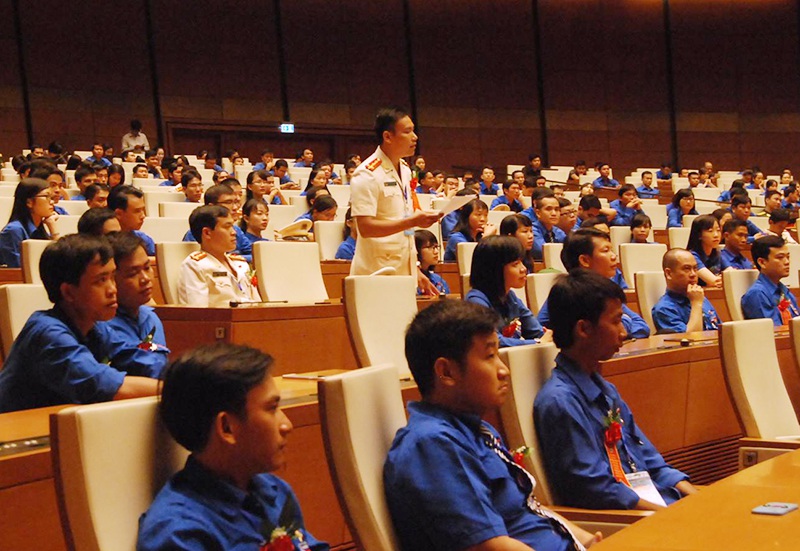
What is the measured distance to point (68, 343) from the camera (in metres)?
2.21

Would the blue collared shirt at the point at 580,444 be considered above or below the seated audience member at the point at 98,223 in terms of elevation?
below

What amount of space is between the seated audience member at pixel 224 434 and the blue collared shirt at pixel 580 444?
87cm

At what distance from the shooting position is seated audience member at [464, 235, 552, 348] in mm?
3354

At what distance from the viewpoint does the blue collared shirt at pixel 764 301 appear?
4.77m

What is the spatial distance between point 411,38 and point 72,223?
31.8 feet

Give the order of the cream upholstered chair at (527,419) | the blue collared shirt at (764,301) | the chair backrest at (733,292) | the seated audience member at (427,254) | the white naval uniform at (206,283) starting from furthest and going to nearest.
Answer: the seated audience member at (427,254) < the chair backrest at (733,292) < the blue collared shirt at (764,301) < the white naval uniform at (206,283) < the cream upholstered chair at (527,419)

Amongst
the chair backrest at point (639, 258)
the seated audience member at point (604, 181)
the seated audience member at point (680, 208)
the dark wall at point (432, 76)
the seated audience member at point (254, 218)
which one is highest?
the dark wall at point (432, 76)

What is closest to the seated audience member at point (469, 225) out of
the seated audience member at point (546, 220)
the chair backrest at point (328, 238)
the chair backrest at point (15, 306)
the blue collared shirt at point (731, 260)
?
the seated audience member at point (546, 220)

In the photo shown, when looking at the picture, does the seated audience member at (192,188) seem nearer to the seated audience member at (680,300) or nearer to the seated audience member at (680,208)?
the seated audience member at (680,300)

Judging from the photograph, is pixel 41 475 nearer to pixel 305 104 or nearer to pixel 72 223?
pixel 72 223

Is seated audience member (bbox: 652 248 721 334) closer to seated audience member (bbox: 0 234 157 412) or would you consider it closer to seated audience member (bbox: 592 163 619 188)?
seated audience member (bbox: 0 234 157 412)

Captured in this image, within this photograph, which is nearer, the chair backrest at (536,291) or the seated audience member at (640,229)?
the chair backrest at (536,291)

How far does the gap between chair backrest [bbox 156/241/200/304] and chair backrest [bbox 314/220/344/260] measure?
1.93m

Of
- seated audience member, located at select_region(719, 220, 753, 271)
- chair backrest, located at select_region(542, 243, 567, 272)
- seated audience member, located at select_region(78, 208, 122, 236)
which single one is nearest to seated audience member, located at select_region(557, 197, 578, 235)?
seated audience member, located at select_region(719, 220, 753, 271)
